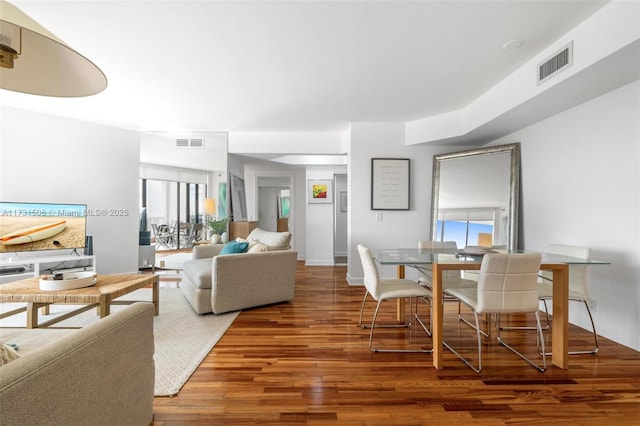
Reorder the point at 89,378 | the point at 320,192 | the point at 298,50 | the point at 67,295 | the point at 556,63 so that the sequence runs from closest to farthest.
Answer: the point at 89,378, the point at 67,295, the point at 556,63, the point at 298,50, the point at 320,192

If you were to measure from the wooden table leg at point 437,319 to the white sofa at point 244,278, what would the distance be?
182 centimetres

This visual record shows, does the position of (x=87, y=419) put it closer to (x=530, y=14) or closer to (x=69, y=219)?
(x=530, y=14)

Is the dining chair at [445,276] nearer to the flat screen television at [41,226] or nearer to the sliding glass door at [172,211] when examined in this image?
the sliding glass door at [172,211]

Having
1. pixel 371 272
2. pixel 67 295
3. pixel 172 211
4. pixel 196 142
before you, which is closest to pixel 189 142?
pixel 196 142

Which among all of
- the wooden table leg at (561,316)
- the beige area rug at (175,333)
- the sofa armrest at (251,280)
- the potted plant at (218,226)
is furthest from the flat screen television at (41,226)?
the wooden table leg at (561,316)

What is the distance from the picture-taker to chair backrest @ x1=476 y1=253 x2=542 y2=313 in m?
2.02

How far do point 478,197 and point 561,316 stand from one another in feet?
7.54

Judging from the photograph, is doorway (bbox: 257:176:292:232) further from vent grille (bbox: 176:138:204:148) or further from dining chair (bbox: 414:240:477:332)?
dining chair (bbox: 414:240:477:332)

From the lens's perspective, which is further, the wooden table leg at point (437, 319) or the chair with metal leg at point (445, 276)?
the chair with metal leg at point (445, 276)

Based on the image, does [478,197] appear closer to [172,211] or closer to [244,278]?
[244,278]

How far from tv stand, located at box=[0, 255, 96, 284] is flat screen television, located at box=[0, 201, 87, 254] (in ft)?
0.57

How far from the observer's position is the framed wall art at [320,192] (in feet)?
21.6

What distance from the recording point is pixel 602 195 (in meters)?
2.68

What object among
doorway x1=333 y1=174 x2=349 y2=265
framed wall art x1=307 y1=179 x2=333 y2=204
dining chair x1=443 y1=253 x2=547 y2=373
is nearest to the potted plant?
framed wall art x1=307 y1=179 x2=333 y2=204
